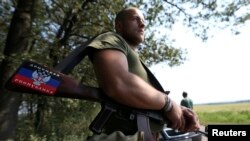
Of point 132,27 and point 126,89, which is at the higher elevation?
point 132,27

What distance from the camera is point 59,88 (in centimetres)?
176

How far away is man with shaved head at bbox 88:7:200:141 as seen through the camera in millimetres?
1788

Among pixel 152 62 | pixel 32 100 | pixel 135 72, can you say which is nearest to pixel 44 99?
pixel 32 100

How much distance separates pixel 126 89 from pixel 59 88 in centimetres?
29

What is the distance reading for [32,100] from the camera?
37.2 feet

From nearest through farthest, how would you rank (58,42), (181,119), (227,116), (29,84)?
1. (29,84)
2. (181,119)
3. (58,42)
4. (227,116)

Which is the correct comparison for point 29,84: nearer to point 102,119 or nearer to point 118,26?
point 102,119

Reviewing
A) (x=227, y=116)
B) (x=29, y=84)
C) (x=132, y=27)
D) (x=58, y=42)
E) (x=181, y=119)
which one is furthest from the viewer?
(x=227, y=116)

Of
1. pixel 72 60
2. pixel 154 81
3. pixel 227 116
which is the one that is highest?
pixel 72 60

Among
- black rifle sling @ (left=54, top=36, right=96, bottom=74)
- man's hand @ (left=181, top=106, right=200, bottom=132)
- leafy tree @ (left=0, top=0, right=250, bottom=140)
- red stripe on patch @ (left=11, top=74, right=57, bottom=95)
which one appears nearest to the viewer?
red stripe on patch @ (left=11, top=74, right=57, bottom=95)

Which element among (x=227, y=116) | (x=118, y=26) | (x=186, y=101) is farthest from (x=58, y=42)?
(x=227, y=116)

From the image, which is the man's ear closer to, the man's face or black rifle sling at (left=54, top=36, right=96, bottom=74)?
the man's face

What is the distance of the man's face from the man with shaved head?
1.5 inches

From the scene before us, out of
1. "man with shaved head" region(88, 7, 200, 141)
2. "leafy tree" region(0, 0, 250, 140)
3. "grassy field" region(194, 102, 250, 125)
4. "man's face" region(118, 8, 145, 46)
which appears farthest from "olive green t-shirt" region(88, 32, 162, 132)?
"grassy field" region(194, 102, 250, 125)
